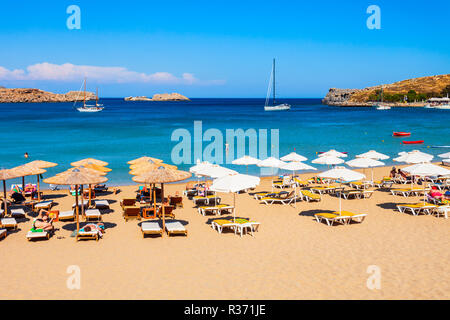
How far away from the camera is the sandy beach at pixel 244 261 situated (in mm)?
7484

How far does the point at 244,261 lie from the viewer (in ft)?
29.7

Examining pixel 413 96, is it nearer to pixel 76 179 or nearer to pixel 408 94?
pixel 408 94

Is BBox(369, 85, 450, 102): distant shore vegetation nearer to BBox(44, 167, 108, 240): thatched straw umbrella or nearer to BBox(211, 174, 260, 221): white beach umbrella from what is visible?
BBox(211, 174, 260, 221): white beach umbrella

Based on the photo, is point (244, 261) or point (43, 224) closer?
point (244, 261)

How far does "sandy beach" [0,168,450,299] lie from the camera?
748 cm

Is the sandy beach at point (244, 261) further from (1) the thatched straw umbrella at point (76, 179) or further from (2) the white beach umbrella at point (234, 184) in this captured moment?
(1) the thatched straw umbrella at point (76, 179)

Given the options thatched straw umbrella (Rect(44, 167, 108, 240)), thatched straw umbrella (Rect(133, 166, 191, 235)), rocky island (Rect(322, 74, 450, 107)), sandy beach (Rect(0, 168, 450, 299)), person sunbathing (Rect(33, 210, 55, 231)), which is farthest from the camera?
rocky island (Rect(322, 74, 450, 107))

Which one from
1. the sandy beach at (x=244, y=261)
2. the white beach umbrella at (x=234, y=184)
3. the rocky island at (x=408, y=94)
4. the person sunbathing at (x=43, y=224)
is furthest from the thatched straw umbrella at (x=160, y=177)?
the rocky island at (x=408, y=94)

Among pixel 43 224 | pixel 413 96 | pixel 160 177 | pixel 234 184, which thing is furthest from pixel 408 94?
pixel 43 224

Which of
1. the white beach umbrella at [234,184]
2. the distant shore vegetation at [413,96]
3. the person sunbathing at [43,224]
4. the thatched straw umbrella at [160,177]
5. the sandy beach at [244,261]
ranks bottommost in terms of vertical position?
the sandy beach at [244,261]

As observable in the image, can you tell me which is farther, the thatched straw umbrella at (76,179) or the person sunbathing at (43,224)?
the person sunbathing at (43,224)

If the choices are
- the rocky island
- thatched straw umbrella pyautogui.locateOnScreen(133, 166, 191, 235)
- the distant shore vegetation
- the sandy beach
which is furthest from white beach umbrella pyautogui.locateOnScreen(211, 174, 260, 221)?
the distant shore vegetation
